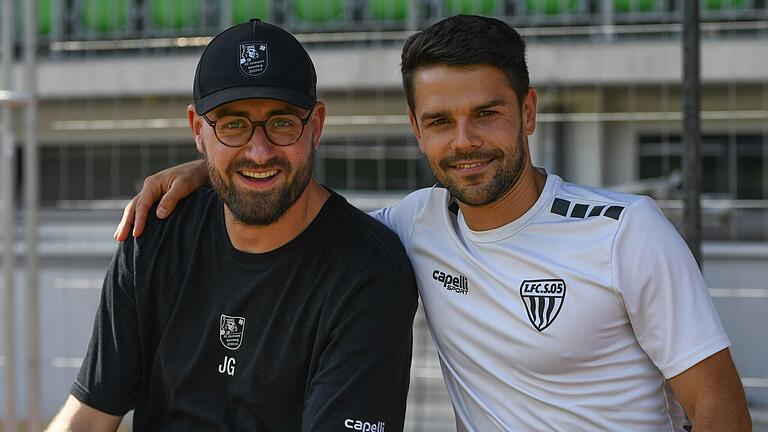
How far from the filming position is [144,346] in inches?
93.5

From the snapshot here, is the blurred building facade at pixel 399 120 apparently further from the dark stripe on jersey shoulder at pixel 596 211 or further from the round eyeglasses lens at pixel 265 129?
the dark stripe on jersey shoulder at pixel 596 211

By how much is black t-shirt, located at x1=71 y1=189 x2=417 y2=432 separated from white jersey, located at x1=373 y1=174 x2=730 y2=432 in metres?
0.16

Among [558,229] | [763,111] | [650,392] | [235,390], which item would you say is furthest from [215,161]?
[763,111]

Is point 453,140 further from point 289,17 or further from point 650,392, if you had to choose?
point 289,17

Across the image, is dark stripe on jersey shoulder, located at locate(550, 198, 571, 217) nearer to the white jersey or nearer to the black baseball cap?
the white jersey

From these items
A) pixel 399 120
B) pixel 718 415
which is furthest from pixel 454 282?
pixel 399 120

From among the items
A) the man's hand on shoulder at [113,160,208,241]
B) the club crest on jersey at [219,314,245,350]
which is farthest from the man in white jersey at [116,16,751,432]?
the man's hand on shoulder at [113,160,208,241]

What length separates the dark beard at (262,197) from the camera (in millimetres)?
2223

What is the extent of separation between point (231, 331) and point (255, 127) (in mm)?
473

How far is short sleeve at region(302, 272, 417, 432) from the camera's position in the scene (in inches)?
82.4

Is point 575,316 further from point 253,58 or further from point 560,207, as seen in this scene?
point 253,58

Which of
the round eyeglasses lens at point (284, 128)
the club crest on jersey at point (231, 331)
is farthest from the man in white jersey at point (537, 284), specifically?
the club crest on jersey at point (231, 331)

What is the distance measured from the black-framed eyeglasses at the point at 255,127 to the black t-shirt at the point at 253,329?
0.21 meters

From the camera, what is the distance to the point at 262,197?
7.31ft
